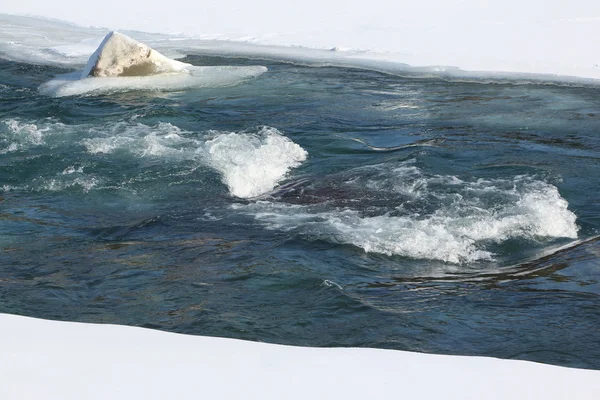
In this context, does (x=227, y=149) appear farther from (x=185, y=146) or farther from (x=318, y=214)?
(x=318, y=214)

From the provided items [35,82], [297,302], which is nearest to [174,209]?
[297,302]

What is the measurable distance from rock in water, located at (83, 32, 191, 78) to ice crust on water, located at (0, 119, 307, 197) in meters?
2.22

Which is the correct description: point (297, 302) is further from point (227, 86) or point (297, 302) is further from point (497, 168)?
point (227, 86)

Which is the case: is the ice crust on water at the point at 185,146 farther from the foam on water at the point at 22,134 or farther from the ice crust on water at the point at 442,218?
the ice crust on water at the point at 442,218

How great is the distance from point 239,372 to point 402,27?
40.2ft

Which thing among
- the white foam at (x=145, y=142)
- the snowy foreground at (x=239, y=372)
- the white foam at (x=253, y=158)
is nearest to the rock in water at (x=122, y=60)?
the white foam at (x=145, y=142)

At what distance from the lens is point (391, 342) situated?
190 inches

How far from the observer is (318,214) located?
7258 mm

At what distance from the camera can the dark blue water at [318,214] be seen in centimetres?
530

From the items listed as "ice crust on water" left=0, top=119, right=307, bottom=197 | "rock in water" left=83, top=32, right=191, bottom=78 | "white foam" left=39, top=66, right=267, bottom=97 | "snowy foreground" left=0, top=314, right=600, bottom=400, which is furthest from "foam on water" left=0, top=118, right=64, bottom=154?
"snowy foreground" left=0, top=314, right=600, bottom=400

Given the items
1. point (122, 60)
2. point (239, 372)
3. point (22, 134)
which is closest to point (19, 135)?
point (22, 134)

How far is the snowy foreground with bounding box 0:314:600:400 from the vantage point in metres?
3.22

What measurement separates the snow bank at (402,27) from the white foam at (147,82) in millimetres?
1468

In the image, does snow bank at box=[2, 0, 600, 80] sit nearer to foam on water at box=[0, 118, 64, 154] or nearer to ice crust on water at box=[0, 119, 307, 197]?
ice crust on water at box=[0, 119, 307, 197]
